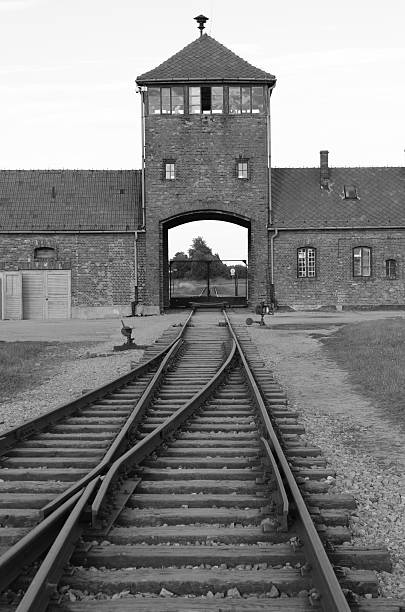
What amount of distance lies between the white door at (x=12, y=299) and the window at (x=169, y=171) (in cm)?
875

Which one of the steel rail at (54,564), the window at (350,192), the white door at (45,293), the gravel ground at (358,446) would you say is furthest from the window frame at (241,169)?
the steel rail at (54,564)

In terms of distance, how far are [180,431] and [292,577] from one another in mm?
4167

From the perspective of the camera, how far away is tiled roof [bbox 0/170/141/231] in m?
36.0

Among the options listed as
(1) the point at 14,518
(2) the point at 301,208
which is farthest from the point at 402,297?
(1) the point at 14,518

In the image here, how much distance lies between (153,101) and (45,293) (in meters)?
10.7

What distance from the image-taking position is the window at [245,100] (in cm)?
3553

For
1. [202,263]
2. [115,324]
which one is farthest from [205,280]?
[115,324]

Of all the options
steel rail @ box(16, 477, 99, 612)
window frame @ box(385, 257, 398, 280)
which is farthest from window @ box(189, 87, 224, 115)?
steel rail @ box(16, 477, 99, 612)

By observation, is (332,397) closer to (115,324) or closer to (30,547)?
(30,547)

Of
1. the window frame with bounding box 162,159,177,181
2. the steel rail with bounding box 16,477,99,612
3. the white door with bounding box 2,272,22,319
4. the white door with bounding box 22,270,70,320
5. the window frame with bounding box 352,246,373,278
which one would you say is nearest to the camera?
the steel rail with bounding box 16,477,99,612

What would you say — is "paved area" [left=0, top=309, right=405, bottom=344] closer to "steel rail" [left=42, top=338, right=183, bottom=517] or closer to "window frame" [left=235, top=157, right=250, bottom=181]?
"window frame" [left=235, top=157, right=250, bottom=181]

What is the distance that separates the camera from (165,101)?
116ft

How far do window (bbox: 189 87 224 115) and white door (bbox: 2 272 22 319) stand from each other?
39.3 ft

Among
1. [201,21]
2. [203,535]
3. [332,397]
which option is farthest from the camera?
[201,21]
